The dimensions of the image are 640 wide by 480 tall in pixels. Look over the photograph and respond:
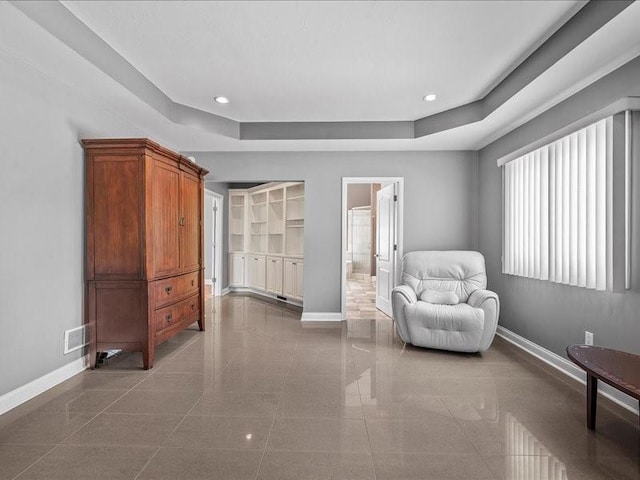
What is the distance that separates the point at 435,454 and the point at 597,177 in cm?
229

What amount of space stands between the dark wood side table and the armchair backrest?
5.71 ft

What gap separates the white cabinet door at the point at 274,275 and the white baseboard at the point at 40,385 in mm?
3696

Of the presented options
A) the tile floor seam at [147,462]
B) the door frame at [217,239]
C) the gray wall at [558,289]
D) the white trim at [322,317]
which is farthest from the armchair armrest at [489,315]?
the door frame at [217,239]

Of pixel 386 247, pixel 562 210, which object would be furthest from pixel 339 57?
A: pixel 386 247

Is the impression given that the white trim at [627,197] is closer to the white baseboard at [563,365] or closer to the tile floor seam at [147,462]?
the white baseboard at [563,365]

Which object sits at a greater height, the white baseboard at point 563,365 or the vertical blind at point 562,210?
the vertical blind at point 562,210

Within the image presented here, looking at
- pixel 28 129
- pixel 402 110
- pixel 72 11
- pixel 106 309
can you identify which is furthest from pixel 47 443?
pixel 402 110

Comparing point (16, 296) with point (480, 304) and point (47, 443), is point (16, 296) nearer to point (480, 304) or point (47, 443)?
A: point (47, 443)

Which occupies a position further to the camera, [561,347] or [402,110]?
[402,110]

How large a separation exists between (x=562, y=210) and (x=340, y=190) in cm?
270

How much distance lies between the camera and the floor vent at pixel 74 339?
303 centimetres

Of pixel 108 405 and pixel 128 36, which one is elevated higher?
pixel 128 36

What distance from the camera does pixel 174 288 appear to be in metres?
3.74

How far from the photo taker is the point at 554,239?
3.30 meters
